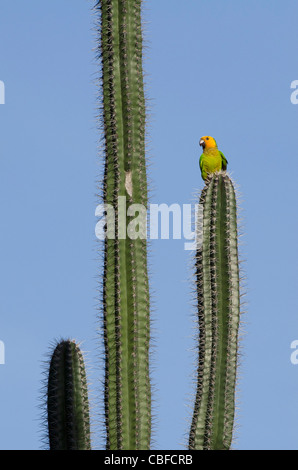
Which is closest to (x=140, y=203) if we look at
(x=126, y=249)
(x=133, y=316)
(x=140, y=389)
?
(x=126, y=249)

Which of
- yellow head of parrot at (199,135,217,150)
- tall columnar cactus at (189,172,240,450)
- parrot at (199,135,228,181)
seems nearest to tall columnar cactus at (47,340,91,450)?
tall columnar cactus at (189,172,240,450)

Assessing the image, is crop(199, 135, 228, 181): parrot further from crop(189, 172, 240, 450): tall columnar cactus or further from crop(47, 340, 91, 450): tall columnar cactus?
crop(47, 340, 91, 450): tall columnar cactus

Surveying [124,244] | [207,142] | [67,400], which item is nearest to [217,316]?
[124,244]

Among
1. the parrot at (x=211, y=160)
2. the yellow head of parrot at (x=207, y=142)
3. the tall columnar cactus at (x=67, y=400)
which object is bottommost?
the tall columnar cactus at (x=67, y=400)

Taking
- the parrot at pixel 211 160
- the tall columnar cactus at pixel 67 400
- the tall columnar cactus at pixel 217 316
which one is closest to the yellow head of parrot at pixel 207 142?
the parrot at pixel 211 160

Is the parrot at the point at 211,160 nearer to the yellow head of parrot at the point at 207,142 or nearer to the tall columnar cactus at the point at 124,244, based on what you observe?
the yellow head of parrot at the point at 207,142

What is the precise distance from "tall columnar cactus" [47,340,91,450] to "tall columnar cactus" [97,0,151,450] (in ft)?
1.01

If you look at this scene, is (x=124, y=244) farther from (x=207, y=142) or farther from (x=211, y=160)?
(x=207, y=142)

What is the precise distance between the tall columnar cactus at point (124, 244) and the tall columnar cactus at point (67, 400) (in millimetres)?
308

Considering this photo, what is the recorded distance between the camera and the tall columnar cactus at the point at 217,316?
754 centimetres

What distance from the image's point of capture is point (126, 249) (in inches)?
296

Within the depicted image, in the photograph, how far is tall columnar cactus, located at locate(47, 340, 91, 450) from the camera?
746 cm
